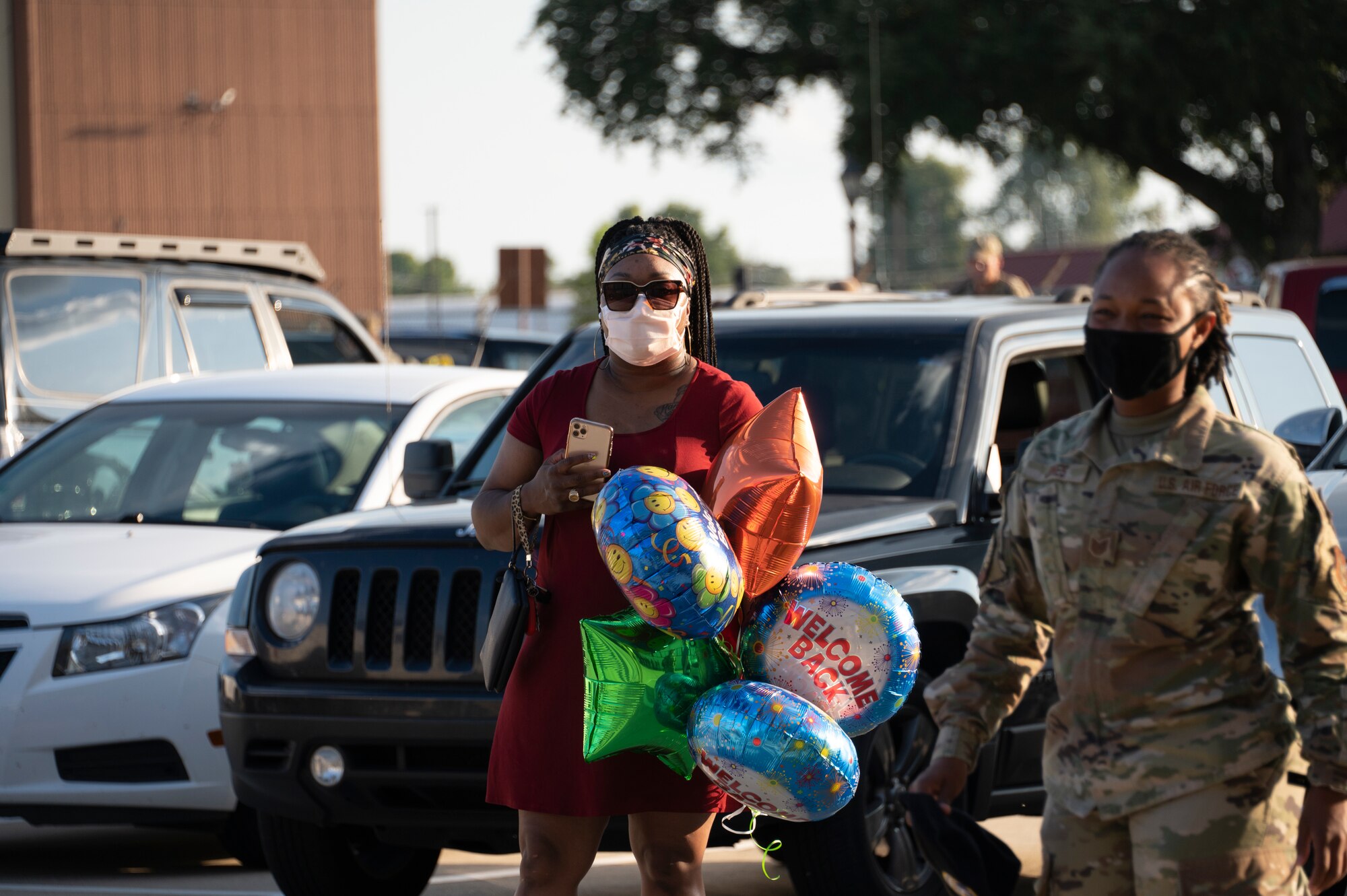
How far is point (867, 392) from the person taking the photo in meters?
6.06

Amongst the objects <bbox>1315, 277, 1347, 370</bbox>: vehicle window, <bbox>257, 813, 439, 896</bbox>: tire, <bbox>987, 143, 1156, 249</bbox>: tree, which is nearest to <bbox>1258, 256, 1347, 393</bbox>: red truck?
<bbox>1315, 277, 1347, 370</bbox>: vehicle window

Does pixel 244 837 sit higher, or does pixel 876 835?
pixel 876 835

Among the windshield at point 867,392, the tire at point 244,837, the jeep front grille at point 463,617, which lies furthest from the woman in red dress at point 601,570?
the tire at point 244,837

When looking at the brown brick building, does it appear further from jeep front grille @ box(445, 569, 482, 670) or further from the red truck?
jeep front grille @ box(445, 569, 482, 670)

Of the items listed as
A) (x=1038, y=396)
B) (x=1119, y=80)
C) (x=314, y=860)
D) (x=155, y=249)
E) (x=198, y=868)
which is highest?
(x=1119, y=80)

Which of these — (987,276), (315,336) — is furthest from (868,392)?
(315,336)

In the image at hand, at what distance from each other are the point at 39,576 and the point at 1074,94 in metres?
27.0

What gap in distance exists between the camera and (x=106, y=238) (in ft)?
32.2

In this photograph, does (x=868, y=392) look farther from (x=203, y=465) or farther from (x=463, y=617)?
(x=203, y=465)

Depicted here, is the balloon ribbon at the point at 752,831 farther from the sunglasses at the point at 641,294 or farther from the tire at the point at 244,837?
the tire at the point at 244,837

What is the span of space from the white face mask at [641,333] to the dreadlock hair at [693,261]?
0.09 meters

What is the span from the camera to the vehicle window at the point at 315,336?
10.6m

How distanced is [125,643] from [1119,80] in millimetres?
26237

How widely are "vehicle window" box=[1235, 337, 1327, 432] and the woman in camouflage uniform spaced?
389 cm
